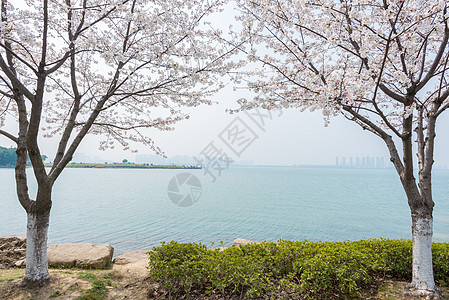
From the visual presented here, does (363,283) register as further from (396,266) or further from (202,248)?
(202,248)

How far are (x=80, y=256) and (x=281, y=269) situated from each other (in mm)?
3865

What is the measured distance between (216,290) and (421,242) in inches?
114

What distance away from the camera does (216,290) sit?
10.8 ft

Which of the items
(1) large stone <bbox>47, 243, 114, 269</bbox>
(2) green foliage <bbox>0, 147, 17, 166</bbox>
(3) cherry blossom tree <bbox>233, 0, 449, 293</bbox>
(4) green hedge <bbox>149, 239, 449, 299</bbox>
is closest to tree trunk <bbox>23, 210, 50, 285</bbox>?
(1) large stone <bbox>47, 243, 114, 269</bbox>

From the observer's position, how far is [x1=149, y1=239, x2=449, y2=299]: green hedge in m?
3.15

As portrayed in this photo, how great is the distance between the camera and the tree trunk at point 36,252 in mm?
3439

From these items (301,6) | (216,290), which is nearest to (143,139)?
(216,290)

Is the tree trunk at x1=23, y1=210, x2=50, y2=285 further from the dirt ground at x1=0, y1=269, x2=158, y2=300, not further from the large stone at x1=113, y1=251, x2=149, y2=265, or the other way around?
the large stone at x1=113, y1=251, x2=149, y2=265

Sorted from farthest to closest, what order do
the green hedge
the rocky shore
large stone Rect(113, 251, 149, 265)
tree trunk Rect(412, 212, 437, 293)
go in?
large stone Rect(113, 251, 149, 265) → the rocky shore → tree trunk Rect(412, 212, 437, 293) → the green hedge

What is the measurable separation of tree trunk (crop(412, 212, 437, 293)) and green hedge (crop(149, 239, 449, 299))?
0.37 meters

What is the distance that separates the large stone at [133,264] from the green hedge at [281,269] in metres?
0.86

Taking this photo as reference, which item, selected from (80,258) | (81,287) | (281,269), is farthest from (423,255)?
(80,258)

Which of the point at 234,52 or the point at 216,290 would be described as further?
the point at 234,52

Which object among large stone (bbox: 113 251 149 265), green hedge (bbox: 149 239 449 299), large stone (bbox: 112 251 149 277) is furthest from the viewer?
large stone (bbox: 113 251 149 265)
